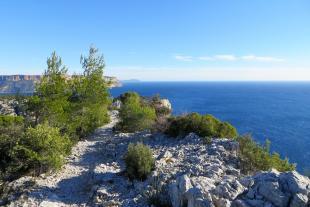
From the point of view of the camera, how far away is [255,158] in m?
17.2

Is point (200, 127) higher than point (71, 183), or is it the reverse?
point (200, 127)

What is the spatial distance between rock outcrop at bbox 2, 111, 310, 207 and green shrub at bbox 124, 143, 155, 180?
1.35 ft

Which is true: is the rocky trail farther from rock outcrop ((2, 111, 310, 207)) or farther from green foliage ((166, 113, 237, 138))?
green foliage ((166, 113, 237, 138))

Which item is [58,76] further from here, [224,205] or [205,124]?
[224,205]

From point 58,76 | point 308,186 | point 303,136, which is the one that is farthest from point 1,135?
point 303,136

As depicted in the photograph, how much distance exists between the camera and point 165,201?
12398 millimetres

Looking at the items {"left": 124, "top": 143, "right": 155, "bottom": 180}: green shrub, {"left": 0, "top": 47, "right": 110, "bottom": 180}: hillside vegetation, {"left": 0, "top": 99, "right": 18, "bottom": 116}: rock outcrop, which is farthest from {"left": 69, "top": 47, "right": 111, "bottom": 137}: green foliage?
{"left": 0, "top": 99, "right": 18, "bottom": 116}: rock outcrop

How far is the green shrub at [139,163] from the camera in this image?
16.2 m

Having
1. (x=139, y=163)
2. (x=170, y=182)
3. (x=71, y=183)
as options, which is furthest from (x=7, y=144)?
(x=170, y=182)

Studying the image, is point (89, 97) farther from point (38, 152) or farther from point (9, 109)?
point (9, 109)

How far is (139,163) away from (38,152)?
5.78 meters

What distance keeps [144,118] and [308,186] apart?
20220 mm

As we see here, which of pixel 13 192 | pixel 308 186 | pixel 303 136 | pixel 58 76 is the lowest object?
pixel 303 136

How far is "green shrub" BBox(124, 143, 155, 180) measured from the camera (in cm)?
1617
